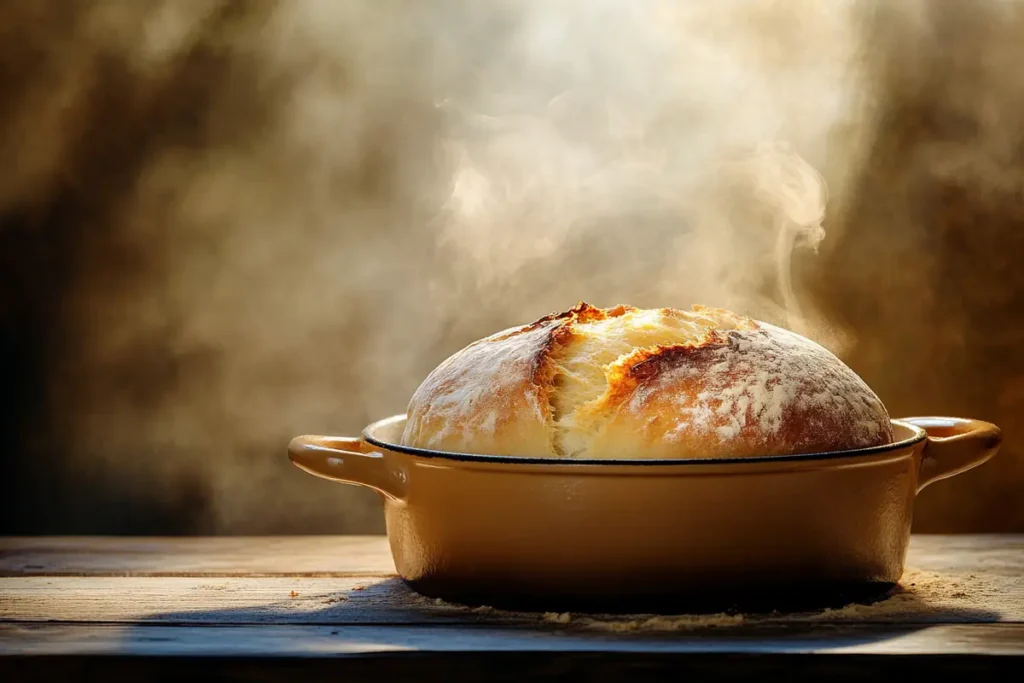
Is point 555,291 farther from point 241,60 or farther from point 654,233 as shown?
point 241,60

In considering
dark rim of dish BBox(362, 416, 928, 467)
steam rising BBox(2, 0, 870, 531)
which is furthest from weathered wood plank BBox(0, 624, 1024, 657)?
steam rising BBox(2, 0, 870, 531)

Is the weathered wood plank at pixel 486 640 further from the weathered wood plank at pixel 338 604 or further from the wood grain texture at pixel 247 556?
the wood grain texture at pixel 247 556

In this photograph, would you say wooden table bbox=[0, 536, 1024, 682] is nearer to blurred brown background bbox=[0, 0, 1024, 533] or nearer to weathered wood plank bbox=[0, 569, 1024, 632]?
weathered wood plank bbox=[0, 569, 1024, 632]

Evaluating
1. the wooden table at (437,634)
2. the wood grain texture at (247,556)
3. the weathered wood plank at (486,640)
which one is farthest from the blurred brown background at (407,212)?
Answer: the weathered wood plank at (486,640)

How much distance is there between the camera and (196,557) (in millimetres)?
1533

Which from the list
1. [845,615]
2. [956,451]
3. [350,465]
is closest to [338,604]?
[350,465]

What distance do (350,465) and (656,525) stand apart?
348 millimetres

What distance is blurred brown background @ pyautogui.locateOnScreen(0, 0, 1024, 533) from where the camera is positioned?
2.06 meters

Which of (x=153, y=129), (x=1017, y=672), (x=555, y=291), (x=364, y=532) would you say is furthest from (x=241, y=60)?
(x=1017, y=672)

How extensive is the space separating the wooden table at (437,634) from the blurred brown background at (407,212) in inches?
32.4

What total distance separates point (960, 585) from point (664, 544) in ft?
1.47

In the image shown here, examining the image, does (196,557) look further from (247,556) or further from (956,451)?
(956,451)

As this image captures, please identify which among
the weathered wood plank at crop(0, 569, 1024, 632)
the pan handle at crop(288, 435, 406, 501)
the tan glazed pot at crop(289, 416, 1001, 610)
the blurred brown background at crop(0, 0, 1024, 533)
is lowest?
the weathered wood plank at crop(0, 569, 1024, 632)

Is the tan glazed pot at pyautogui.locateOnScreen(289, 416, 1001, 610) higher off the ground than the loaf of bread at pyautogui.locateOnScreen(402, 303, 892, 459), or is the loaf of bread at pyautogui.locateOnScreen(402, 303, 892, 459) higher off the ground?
the loaf of bread at pyautogui.locateOnScreen(402, 303, 892, 459)
